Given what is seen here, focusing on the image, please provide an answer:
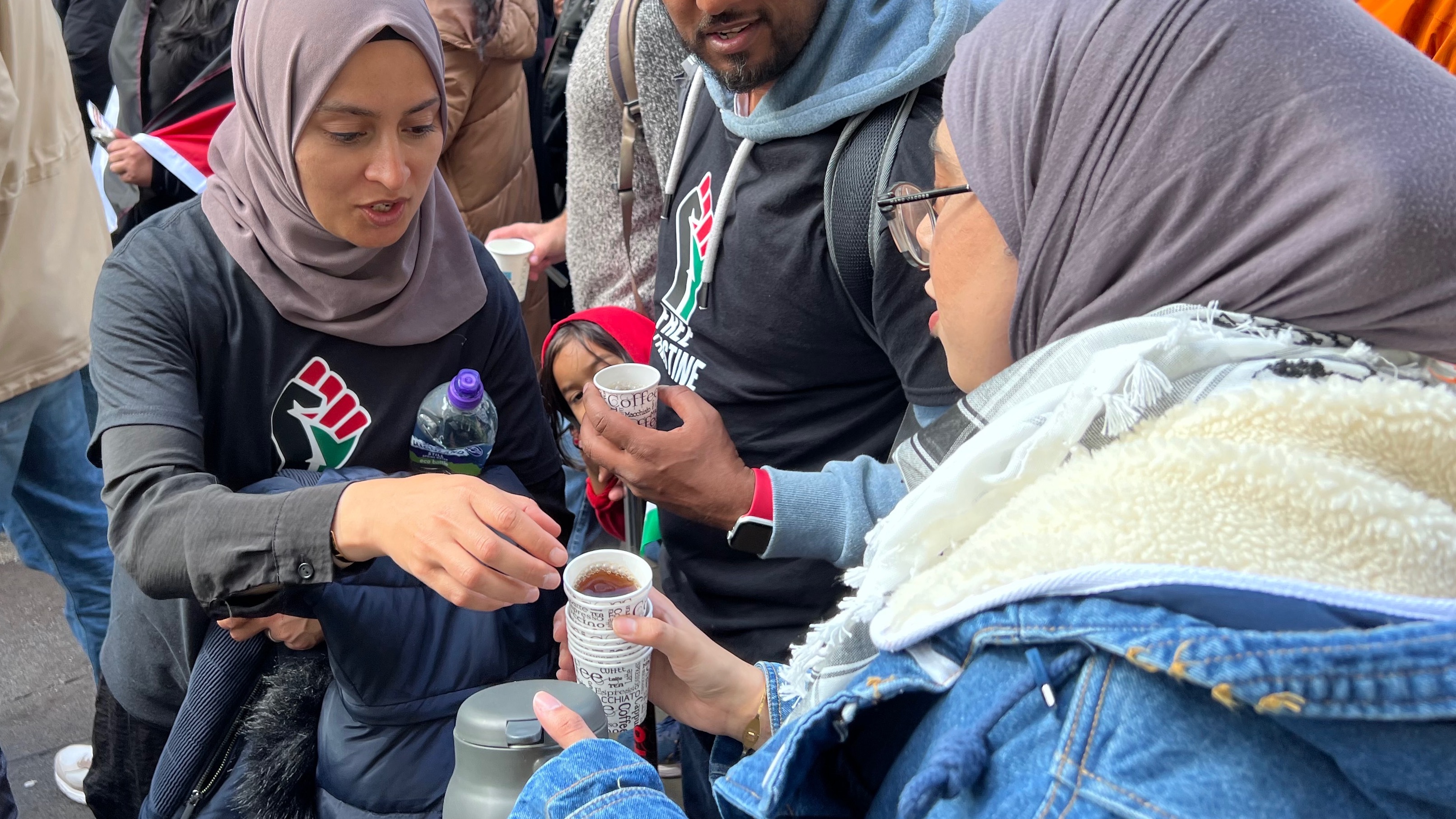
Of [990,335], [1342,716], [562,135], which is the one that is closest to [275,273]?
[990,335]

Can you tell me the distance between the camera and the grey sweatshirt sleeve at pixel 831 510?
1.77m

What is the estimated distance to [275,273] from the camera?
1806 mm

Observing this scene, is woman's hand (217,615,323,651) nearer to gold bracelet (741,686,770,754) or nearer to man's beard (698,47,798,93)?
gold bracelet (741,686,770,754)

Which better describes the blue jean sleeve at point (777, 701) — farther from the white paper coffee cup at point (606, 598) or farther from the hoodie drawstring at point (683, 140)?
the hoodie drawstring at point (683, 140)

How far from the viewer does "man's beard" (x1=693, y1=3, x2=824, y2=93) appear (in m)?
1.92

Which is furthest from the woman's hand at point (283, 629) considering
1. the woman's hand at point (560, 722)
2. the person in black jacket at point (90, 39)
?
the person in black jacket at point (90, 39)

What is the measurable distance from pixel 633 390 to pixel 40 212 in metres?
1.93

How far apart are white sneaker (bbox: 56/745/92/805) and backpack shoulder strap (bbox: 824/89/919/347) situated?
2.72 m

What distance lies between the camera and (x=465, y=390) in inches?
73.4

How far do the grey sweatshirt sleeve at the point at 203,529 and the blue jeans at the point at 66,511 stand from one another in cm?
150

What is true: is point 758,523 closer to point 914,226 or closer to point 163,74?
point 914,226

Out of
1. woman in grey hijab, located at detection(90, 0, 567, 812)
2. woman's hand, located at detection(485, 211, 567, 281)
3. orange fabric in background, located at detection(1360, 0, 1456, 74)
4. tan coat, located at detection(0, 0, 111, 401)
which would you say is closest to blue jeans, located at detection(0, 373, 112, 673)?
tan coat, located at detection(0, 0, 111, 401)

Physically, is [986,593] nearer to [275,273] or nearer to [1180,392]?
[1180,392]

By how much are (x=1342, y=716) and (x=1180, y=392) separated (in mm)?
317
